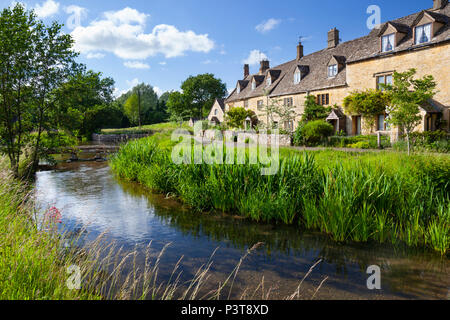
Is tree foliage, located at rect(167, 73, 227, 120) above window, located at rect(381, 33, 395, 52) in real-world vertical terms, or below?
above

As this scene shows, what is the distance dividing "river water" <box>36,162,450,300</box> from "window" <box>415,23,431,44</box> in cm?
2275

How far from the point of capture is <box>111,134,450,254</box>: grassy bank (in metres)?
7.20

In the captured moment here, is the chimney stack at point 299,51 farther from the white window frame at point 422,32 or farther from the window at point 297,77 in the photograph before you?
the white window frame at point 422,32

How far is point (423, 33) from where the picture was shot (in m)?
23.6

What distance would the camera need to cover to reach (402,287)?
5.45 meters

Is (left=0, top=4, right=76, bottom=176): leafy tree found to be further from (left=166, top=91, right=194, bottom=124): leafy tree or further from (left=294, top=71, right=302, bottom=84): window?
(left=166, top=91, right=194, bottom=124): leafy tree

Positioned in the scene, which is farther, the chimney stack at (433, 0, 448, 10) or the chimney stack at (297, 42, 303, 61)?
the chimney stack at (297, 42, 303, 61)

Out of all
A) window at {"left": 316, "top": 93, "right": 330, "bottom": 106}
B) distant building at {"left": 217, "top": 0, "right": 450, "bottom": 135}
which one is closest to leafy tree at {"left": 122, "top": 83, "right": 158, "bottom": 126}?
distant building at {"left": 217, "top": 0, "right": 450, "bottom": 135}

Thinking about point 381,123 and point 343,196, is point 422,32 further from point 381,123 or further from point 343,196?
point 343,196

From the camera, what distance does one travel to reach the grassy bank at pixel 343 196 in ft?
23.6

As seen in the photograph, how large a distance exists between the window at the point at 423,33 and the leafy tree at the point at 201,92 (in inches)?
2357

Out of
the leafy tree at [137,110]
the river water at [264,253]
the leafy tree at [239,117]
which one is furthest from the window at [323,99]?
the leafy tree at [137,110]

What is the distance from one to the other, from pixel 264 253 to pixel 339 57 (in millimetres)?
29353
